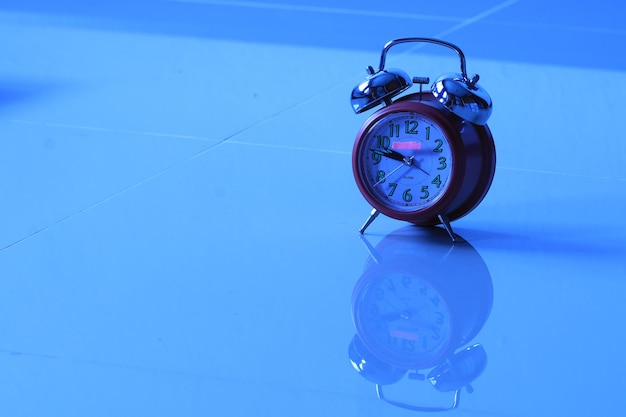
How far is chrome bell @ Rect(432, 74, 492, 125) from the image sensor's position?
2617 millimetres

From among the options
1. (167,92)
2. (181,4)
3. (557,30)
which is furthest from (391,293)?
(181,4)

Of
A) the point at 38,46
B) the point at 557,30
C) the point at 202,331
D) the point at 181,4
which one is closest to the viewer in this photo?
the point at 202,331

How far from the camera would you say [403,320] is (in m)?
2.37

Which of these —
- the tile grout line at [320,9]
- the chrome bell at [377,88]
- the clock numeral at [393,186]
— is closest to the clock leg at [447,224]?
the clock numeral at [393,186]

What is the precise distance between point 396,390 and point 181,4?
5.24 meters

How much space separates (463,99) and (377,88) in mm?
246

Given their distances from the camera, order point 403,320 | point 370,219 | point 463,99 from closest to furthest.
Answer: point 403,320, point 463,99, point 370,219

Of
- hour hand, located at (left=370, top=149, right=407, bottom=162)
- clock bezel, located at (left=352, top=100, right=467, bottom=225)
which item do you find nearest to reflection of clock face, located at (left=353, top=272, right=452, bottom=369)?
clock bezel, located at (left=352, top=100, right=467, bottom=225)

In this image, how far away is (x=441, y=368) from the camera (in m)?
2.16

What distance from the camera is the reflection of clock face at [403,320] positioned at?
87.4 inches

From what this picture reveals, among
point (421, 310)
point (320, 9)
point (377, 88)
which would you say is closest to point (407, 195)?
point (377, 88)

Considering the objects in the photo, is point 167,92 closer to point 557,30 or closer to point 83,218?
point 83,218

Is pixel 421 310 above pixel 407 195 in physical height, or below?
below

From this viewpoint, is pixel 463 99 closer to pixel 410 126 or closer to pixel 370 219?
pixel 410 126
